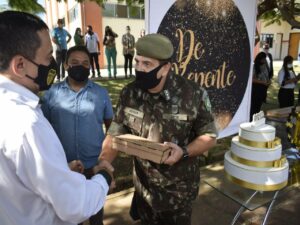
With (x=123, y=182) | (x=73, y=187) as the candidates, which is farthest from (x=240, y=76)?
(x=73, y=187)

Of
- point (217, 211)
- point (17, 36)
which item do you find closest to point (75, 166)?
point (17, 36)

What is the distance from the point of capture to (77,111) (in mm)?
2318

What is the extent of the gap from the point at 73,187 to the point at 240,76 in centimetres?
289

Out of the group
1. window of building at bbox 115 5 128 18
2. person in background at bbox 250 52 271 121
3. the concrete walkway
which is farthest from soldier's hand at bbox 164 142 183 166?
window of building at bbox 115 5 128 18

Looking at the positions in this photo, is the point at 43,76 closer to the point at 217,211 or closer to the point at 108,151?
the point at 108,151

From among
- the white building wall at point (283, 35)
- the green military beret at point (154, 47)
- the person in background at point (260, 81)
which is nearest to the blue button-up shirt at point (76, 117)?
the green military beret at point (154, 47)

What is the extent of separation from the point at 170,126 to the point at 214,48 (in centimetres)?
169

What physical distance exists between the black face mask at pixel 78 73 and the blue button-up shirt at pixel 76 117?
0.08 metres

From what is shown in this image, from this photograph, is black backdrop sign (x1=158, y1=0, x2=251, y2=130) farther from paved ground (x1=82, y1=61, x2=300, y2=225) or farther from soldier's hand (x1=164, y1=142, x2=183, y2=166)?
soldier's hand (x1=164, y1=142, x2=183, y2=166)

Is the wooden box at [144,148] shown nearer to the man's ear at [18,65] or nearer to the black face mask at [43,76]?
the black face mask at [43,76]

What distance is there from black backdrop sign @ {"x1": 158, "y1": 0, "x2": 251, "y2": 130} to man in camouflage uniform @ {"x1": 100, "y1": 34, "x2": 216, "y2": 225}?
1002 millimetres

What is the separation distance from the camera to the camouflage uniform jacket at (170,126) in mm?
1815

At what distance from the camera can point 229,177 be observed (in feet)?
7.31

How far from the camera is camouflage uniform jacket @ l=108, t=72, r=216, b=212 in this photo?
5.96 feet
